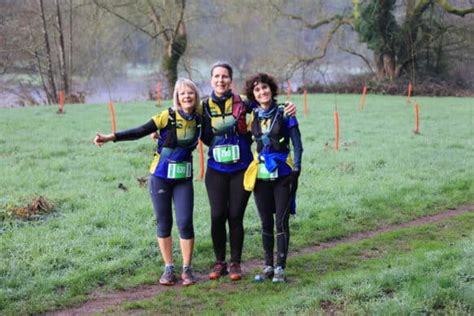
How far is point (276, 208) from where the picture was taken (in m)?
5.52

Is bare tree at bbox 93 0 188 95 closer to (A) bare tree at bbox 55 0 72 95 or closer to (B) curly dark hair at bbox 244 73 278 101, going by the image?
(A) bare tree at bbox 55 0 72 95

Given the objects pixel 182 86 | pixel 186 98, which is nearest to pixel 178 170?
pixel 186 98

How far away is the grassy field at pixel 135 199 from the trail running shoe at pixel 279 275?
36cm

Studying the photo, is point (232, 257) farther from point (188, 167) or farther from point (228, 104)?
point (228, 104)

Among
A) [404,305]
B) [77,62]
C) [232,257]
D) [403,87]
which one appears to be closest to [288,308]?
[404,305]

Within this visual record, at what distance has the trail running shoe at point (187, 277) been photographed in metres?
5.63

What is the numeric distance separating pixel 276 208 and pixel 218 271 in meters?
0.95

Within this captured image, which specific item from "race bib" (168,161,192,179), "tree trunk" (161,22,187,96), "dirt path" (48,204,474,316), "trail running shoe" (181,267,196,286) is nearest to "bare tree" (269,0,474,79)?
"tree trunk" (161,22,187,96)

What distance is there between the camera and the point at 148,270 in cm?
608

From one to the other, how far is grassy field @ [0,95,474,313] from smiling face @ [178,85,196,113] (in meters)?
1.85

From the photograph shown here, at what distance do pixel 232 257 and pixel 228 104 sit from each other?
161cm

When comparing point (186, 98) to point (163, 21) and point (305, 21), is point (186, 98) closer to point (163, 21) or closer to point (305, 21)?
point (163, 21)

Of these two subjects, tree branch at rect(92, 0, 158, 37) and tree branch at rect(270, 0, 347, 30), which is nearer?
tree branch at rect(92, 0, 158, 37)

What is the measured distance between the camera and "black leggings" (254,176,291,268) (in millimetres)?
5461
